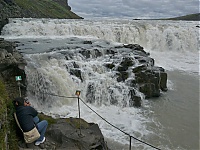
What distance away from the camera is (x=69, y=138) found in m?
6.72

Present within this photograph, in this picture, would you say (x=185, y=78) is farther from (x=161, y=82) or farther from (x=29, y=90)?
(x=29, y=90)

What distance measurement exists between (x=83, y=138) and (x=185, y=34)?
32438mm

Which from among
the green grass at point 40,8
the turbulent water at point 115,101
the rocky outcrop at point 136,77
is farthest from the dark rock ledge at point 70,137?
the green grass at point 40,8

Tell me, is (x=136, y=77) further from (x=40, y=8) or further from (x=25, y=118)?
(x=40, y=8)

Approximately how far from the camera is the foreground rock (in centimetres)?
631

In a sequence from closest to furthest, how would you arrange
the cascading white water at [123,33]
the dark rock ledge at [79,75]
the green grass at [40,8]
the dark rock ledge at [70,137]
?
the dark rock ledge at [70,137]
the dark rock ledge at [79,75]
the cascading white water at [123,33]
the green grass at [40,8]

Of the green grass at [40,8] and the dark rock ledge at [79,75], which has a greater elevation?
the green grass at [40,8]

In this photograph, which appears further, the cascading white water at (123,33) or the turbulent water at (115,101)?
the cascading white water at (123,33)

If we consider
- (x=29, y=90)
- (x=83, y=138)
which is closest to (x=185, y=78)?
(x=29, y=90)

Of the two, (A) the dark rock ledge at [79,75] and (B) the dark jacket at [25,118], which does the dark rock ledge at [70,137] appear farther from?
(B) the dark jacket at [25,118]

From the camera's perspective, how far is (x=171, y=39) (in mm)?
34250

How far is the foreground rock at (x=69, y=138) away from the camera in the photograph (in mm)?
6312

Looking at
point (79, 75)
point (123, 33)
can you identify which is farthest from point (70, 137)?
point (123, 33)

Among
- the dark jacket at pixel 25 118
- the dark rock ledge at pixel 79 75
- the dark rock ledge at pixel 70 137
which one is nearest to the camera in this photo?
the dark jacket at pixel 25 118
